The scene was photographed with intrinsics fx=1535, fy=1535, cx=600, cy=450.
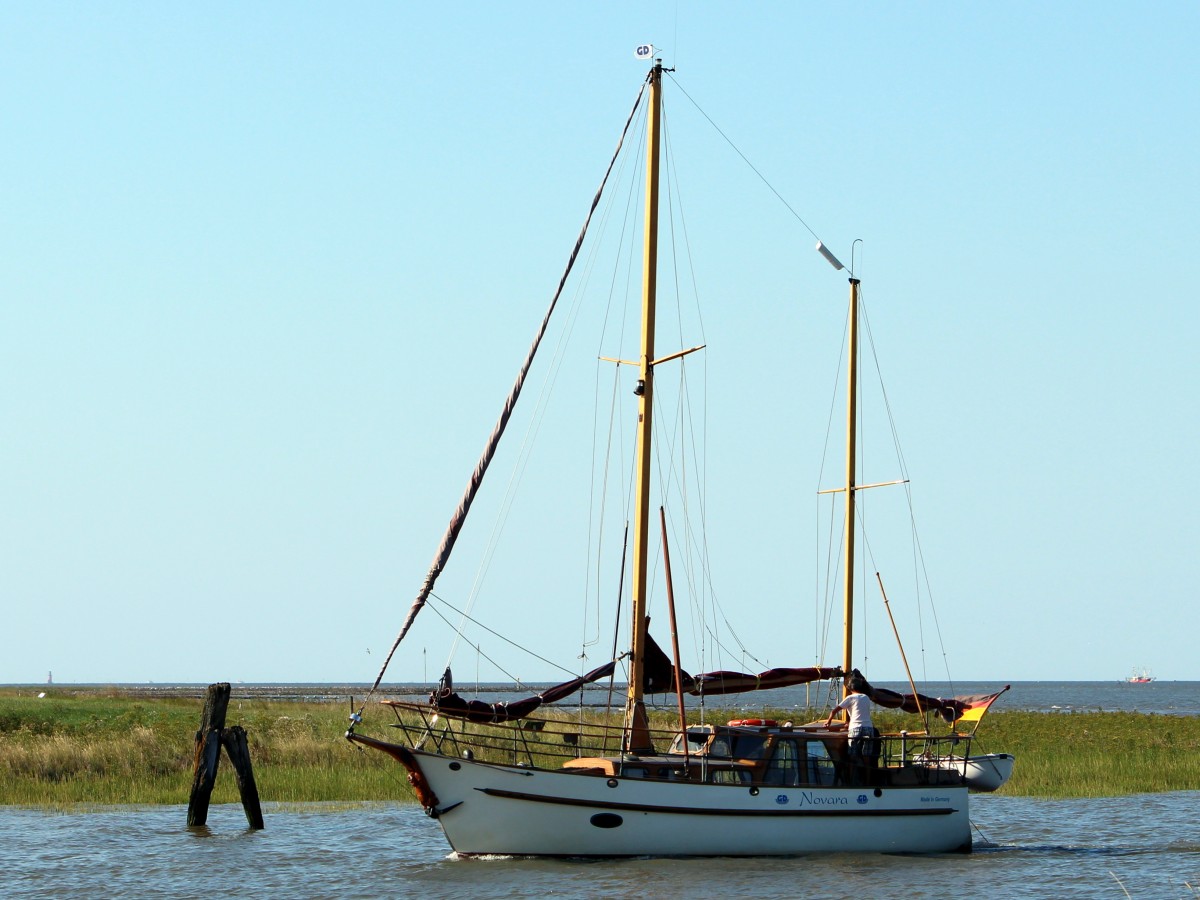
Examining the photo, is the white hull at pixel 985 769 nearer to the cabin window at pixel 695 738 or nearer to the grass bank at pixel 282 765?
the cabin window at pixel 695 738

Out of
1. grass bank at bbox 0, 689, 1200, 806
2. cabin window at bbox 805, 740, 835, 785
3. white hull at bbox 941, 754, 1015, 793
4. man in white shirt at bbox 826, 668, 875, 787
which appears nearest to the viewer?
cabin window at bbox 805, 740, 835, 785

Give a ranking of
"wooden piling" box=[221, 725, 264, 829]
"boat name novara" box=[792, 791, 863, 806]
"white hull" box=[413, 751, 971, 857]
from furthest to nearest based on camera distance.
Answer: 1. "wooden piling" box=[221, 725, 264, 829]
2. "boat name novara" box=[792, 791, 863, 806]
3. "white hull" box=[413, 751, 971, 857]

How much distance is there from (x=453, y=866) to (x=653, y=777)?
3898 mm

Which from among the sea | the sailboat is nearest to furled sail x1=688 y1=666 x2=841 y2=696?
the sailboat

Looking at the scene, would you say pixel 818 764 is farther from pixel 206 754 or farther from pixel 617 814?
pixel 206 754

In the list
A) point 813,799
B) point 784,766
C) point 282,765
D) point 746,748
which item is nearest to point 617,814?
point 746,748

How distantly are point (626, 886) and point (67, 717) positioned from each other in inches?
1696

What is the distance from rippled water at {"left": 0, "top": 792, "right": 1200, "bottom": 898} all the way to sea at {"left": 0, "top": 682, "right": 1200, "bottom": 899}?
4 cm

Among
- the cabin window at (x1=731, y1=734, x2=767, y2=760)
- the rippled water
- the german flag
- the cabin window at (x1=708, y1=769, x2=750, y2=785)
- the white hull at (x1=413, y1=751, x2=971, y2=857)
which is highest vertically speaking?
the german flag

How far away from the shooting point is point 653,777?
27.5 meters

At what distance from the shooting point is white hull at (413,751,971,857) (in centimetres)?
2692

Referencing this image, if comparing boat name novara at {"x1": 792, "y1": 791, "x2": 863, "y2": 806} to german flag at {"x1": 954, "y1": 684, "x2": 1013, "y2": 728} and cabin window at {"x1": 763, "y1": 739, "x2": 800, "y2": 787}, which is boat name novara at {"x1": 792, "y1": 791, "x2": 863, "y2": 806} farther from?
german flag at {"x1": 954, "y1": 684, "x2": 1013, "y2": 728}

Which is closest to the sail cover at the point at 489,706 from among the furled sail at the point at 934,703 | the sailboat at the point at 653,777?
the sailboat at the point at 653,777

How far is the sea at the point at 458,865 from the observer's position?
25250 mm
